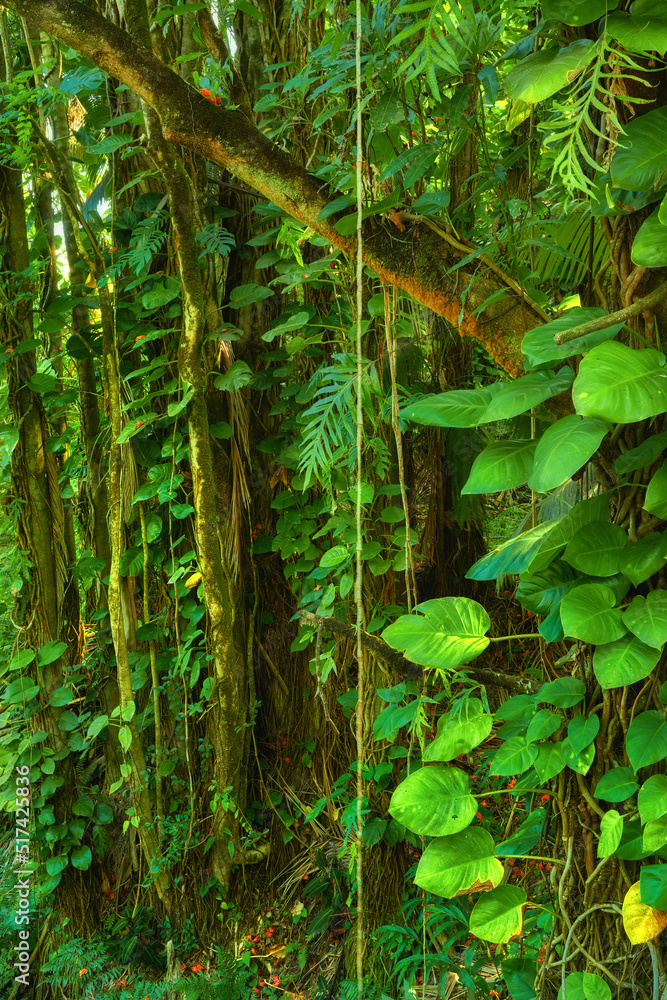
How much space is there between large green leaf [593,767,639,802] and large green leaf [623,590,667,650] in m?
0.18

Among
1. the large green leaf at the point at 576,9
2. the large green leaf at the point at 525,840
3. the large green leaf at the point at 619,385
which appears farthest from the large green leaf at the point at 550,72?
the large green leaf at the point at 525,840

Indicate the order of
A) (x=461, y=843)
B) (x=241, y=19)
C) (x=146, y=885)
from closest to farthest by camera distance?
(x=461, y=843) → (x=146, y=885) → (x=241, y=19)

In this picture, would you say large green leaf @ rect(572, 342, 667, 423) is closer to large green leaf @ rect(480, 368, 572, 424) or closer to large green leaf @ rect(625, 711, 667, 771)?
large green leaf @ rect(480, 368, 572, 424)

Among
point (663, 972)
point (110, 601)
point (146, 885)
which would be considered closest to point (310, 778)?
point (146, 885)

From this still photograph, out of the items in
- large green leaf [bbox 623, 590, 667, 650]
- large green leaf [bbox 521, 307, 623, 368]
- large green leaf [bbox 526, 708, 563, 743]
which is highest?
large green leaf [bbox 521, 307, 623, 368]

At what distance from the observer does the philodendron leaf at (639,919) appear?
812mm

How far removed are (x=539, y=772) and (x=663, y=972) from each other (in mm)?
251

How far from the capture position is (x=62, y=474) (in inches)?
87.2

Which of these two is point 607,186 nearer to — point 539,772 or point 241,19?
point 539,772

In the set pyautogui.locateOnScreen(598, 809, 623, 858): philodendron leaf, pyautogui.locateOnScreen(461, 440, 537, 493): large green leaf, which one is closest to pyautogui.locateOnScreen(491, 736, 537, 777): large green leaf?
pyautogui.locateOnScreen(598, 809, 623, 858): philodendron leaf

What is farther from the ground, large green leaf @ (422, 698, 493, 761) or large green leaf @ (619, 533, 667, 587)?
large green leaf @ (619, 533, 667, 587)

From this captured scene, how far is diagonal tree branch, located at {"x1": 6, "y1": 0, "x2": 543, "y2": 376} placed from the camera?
991mm

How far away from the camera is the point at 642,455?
83 cm

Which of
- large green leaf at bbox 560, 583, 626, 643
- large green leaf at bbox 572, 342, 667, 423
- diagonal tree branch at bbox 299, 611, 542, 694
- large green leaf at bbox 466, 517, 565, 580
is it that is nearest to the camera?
large green leaf at bbox 572, 342, 667, 423
